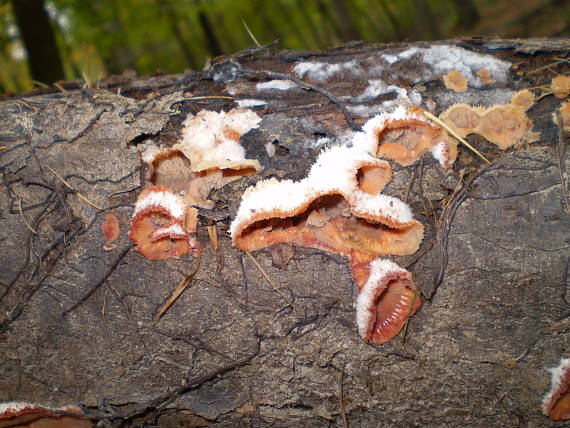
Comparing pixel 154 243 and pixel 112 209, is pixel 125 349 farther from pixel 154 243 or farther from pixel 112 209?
pixel 112 209

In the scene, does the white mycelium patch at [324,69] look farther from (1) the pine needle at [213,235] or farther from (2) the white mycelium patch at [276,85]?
(1) the pine needle at [213,235]

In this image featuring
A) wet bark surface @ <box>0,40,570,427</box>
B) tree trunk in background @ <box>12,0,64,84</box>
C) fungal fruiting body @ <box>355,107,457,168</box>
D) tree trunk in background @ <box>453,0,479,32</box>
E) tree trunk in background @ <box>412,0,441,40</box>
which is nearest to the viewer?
wet bark surface @ <box>0,40,570,427</box>

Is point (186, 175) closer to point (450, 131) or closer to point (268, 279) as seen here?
point (268, 279)

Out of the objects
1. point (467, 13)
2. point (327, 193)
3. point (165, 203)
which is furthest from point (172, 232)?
point (467, 13)

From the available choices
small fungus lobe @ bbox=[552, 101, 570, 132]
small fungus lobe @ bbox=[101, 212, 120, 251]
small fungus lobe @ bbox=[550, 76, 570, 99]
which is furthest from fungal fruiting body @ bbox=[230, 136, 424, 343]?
small fungus lobe @ bbox=[550, 76, 570, 99]

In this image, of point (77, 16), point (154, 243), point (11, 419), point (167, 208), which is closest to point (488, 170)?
point (167, 208)

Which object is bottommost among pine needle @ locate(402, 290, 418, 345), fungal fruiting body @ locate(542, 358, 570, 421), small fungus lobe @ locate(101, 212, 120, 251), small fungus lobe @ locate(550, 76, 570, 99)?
fungal fruiting body @ locate(542, 358, 570, 421)

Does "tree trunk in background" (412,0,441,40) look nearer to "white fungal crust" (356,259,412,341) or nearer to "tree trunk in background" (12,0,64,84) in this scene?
"tree trunk in background" (12,0,64,84)
